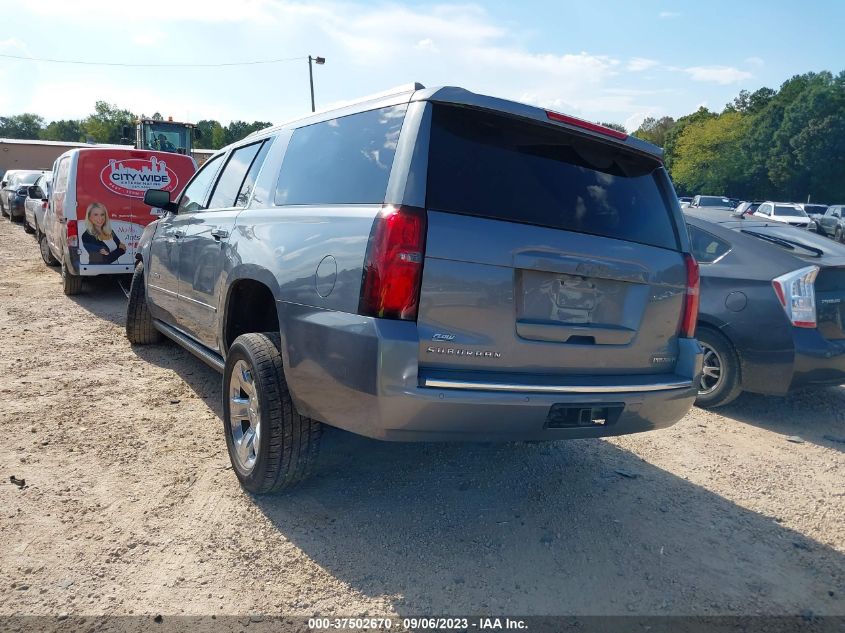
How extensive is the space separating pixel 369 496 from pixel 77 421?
2.25m

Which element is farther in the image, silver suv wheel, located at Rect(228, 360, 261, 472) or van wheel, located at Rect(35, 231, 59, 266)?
van wheel, located at Rect(35, 231, 59, 266)

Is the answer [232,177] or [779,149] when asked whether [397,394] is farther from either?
[779,149]

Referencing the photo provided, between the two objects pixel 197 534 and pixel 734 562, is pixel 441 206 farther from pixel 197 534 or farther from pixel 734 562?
pixel 734 562

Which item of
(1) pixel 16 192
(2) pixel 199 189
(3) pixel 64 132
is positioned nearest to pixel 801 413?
(2) pixel 199 189

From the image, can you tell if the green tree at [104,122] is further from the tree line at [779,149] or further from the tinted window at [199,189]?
the tinted window at [199,189]

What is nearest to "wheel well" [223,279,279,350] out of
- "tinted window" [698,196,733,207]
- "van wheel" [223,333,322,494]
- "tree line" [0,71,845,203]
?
"van wheel" [223,333,322,494]

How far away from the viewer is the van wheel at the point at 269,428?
3164 millimetres

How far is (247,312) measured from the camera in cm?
391

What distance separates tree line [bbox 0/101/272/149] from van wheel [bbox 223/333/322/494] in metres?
89.3

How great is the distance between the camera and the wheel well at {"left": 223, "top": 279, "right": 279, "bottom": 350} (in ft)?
12.4

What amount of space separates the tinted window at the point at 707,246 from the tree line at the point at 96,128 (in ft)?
289

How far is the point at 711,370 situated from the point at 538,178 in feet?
10.4

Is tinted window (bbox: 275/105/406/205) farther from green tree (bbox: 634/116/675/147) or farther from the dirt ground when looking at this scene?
green tree (bbox: 634/116/675/147)

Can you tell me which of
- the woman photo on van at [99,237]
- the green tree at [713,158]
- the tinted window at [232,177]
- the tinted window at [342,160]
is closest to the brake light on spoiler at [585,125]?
the tinted window at [342,160]
